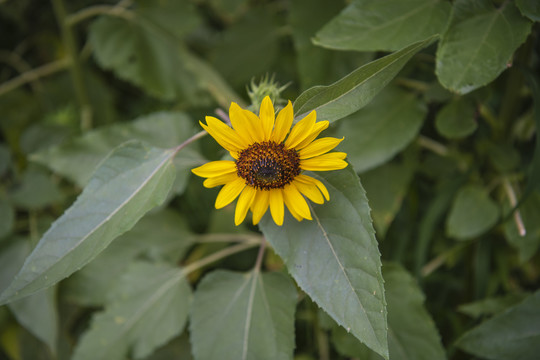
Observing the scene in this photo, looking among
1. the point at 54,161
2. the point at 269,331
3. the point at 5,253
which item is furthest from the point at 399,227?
the point at 5,253

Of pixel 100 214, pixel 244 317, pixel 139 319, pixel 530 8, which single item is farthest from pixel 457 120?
pixel 139 319

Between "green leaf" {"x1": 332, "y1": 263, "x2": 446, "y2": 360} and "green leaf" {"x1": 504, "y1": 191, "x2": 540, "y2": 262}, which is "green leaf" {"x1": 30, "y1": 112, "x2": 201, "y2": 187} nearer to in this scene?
"green leaf" {"x1": 332, "y1": 263, "x2": 446, "y2": 360}

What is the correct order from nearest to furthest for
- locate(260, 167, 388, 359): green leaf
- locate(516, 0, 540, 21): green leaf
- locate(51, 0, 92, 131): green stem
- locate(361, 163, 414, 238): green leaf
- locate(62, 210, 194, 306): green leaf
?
locate(260, 167, 388, 359): green leaf < locate(516, 0, 540, 21): green leaf < locate(361, 163, 414, 238): green leaf < locate(62, 210, 194, 306): green leaf < locate(51, 0, 92, 131): green stem

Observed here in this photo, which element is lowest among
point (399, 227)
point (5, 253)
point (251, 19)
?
point (399, 227)

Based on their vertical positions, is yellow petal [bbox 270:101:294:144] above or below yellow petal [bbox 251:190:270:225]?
above

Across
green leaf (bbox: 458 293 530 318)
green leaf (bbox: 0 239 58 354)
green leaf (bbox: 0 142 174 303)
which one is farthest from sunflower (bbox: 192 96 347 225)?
green leaf (bbox: 0 239 58 354)

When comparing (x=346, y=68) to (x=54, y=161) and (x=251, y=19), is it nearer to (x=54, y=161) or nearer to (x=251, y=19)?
(x=251, y=19)

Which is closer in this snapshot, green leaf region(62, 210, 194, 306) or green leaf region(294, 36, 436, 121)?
green leaf region(294, 36, 436, 121)

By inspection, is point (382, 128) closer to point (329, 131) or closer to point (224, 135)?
point (329, 131)
